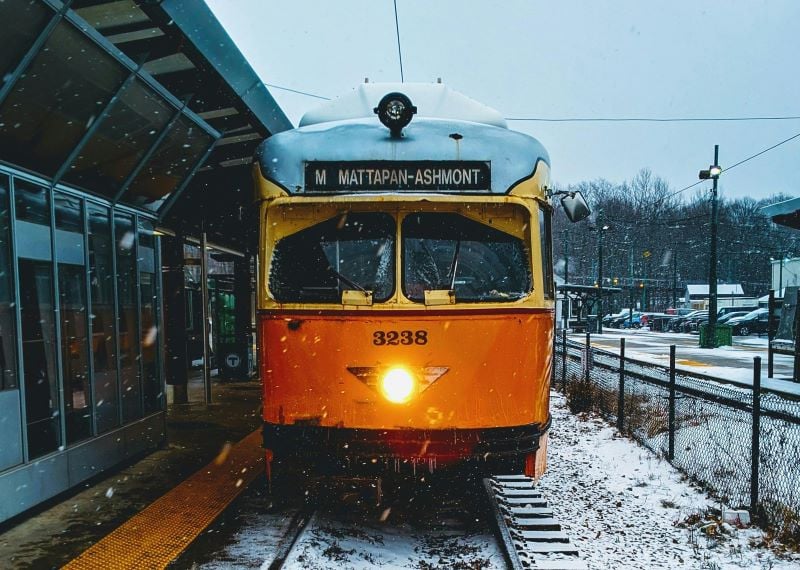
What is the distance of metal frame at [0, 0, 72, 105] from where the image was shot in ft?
15.4

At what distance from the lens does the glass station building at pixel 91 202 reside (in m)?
5.16

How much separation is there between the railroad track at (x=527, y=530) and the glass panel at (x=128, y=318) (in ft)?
13.3

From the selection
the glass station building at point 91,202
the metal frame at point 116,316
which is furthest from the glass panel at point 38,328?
the metal frame at point 116,316

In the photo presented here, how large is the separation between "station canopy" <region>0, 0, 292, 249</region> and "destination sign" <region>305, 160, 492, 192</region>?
1.60 meters

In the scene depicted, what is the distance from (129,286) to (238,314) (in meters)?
6.08

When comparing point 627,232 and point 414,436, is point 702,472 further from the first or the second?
point 627,232

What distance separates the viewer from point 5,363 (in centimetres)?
530

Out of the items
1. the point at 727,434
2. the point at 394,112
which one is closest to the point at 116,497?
the point at 394,112

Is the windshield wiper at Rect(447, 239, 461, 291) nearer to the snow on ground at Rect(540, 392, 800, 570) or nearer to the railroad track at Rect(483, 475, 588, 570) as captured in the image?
the railroad track at Rect(483, 475, 588, 570)

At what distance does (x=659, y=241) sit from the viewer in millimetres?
72750

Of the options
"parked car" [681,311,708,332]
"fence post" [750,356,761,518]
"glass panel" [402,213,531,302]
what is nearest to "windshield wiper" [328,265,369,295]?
"glass panel" [402,213,531,302]

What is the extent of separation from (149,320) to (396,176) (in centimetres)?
443

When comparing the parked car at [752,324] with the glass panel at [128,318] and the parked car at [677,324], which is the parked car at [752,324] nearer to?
the parked car at [677,324]

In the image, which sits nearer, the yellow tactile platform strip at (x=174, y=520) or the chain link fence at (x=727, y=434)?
the yellow tactile platform strip at (x=174, y=520)
